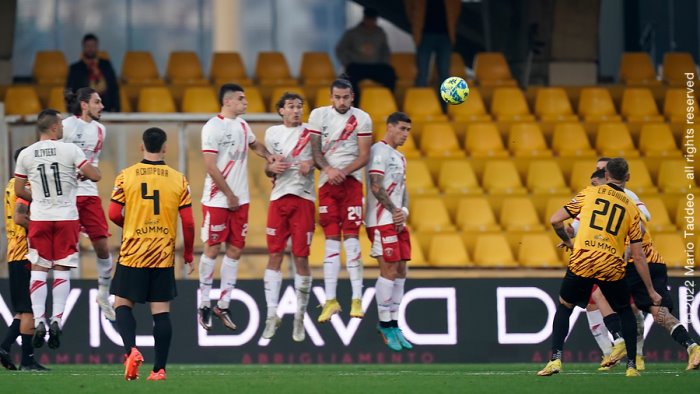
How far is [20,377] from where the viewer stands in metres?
13.3

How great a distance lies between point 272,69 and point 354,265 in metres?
7.67

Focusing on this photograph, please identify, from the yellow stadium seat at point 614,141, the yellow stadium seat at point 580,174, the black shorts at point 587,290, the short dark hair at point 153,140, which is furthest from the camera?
the yellow stadium seat at point 614,141

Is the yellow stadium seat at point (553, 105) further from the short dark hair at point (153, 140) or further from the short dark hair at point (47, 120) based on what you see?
the short dark hair at point (153, 140)

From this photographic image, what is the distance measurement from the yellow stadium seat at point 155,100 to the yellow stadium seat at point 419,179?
3.16m

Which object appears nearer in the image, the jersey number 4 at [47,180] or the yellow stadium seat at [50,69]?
the jersey number 4 at [47,180]

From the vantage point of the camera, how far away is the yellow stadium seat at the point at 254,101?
20.0 metres

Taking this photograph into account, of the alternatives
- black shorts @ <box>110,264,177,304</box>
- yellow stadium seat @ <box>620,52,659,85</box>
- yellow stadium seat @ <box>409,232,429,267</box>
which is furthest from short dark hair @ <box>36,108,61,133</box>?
yellow stadium seat @ <box>620,52,659,85</box>

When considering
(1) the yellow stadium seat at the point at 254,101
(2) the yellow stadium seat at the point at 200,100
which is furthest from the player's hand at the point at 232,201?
(2) the yellow stadium seat at the point at 200,100

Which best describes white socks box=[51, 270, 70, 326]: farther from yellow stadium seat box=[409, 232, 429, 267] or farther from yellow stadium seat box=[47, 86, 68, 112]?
yellow stadium seat box=[47, 86, 68, 112]

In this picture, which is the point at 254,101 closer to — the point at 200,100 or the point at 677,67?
the point at 200,100

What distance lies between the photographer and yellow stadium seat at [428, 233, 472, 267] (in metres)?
18.6

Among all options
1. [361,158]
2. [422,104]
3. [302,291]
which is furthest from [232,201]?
[422,104]

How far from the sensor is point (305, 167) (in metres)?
14.7

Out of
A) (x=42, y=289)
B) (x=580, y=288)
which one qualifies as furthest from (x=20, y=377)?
(x=580, y=288)
